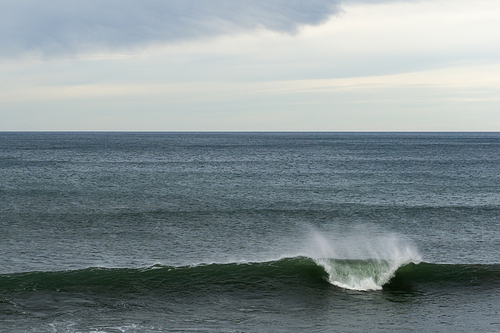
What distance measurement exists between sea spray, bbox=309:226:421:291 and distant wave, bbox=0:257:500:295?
5 centimetres

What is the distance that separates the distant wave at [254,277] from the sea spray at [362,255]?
0.05m

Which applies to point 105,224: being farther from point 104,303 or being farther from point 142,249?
point 104,303

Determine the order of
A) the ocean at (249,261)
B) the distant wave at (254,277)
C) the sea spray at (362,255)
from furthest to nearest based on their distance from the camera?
the sea spray at (362,255) → the distant wave at (254,277) → the ocean at (249,261)

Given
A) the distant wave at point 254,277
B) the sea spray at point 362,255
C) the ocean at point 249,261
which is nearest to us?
the ocean at point 249,261

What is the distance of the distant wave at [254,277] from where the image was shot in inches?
754

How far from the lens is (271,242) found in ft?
88.2

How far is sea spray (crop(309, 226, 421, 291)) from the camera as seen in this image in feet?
66.9

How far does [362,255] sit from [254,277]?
6.95 meters

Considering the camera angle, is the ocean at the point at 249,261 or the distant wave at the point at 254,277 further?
the distant wave at the point at 254,277

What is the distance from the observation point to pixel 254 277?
2058 cm

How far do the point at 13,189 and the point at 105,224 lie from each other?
22.5 metres

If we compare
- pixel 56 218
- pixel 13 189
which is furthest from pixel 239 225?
pixel 13 189

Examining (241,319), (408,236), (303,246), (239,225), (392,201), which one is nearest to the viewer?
(241,319)

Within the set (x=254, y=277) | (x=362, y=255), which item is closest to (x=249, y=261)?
(x=254, y=277)
